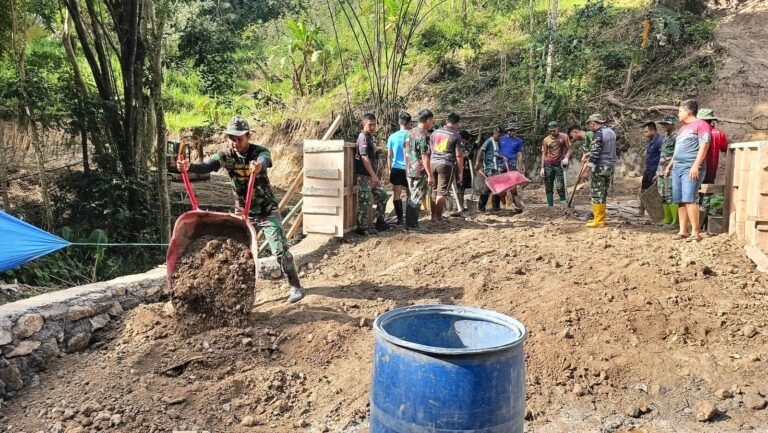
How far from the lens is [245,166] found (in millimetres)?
5023

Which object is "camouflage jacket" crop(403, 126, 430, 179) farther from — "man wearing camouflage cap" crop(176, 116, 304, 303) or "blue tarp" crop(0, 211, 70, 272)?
"blue tarp" crop(0, 211, 70, 272)

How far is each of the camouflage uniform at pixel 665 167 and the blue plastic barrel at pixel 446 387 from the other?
5685mm

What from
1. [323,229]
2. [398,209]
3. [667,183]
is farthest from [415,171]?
[667,183]

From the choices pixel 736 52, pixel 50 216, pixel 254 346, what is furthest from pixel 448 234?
pixel 736 52

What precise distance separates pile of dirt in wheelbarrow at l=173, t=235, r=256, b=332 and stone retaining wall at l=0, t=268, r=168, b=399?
0.79 metres

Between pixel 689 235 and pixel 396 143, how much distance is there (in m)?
3.91

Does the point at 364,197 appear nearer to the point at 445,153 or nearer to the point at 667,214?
the point at 445,153

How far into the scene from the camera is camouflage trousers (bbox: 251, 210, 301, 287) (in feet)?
16.6

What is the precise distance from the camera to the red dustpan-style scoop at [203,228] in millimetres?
4488

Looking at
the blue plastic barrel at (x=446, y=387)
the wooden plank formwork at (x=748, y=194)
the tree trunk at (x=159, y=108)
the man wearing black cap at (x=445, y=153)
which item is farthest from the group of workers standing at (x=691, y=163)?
the tree trunk at (x=159, y=108)

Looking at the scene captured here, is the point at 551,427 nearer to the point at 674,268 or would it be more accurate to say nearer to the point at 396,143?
the point at 674,268

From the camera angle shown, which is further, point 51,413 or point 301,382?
point 301,382

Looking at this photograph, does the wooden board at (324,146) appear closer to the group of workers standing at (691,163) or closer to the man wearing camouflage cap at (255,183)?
the man wearing camouflage cap at (255,183)

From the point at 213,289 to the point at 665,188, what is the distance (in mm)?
5786
